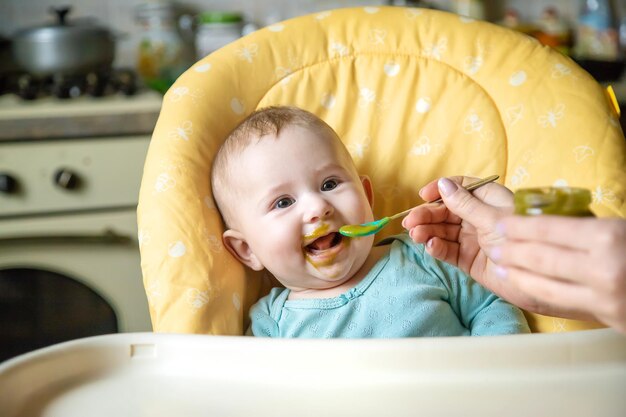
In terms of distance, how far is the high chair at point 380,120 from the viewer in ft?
3.76

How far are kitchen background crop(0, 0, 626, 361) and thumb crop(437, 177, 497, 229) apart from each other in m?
1.07

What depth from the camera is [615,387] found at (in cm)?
81

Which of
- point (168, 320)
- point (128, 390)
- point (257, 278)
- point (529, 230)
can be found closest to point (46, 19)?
point (257, 278)

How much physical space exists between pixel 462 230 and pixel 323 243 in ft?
0.71

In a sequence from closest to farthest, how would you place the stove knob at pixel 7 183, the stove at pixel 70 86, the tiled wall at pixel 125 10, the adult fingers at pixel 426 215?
1. the adult fingers at pixel 426 215
2. the stove knob at pixel 7 183
3. the stove at pixel 70 86
4. the tiled wall at pixel 125 10

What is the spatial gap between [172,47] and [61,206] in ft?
2.08

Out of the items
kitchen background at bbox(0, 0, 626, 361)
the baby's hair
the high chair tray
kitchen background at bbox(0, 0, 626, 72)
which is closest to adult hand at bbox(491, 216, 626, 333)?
the high chair tray

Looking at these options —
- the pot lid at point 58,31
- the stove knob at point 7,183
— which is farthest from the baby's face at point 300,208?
the pot lid at point 58,31

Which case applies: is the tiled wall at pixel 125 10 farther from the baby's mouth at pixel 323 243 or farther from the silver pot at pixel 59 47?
the baby's mouth at pixel 323 243

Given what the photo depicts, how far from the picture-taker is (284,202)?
117cm

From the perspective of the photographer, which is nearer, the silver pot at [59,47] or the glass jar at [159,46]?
the silver pot at [59,47]

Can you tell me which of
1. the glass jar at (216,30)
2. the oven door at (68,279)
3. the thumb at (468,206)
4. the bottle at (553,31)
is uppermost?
the thumb at (468,206)

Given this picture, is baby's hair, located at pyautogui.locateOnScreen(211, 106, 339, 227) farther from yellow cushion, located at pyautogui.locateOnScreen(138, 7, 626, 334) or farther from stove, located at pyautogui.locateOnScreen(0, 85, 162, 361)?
stove, located at pyautogui.locateOnScreen(0, 85, 162, 361)

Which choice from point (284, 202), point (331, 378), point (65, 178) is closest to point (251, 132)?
point (284, 202)
